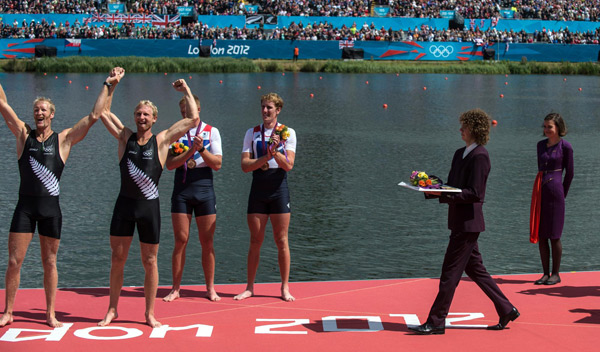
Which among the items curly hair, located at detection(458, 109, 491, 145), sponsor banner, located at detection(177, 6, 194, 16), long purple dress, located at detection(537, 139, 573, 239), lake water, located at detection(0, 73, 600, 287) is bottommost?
lake water, located at detection(0, 73, 600, 287)

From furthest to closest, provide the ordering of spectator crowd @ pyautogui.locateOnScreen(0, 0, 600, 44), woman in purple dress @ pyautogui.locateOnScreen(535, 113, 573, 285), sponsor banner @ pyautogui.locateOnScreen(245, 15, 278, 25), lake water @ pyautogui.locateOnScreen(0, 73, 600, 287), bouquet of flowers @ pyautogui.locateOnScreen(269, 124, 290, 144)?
sponsor banner @ pyautogui.locateOnScreen(245, 15, 278, 25) → spectator crowd @ pyautogui.locateOnScreen(0, 0, 600, 44) → lake water @ pyautogui.locateOnScreen(0, 73, 600, 287) → woman in purple dress @ pyautogui.locateOnScreen(535, 113, 573, 285) → bouquet of flowers @ pyautogui.locateOnScreen(269, 124, 290, 144)

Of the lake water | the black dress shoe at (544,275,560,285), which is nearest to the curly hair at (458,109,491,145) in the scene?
the black dress shoe at (544,275,560,285)

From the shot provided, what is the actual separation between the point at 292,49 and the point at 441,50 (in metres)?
11.0

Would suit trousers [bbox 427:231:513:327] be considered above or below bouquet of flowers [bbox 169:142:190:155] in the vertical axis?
below

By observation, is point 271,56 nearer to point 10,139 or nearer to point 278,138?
point 10,139

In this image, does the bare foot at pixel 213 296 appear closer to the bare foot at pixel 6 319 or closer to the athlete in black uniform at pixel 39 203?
the athlete in black uniform at pixel 39 203

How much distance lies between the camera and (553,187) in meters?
9.27

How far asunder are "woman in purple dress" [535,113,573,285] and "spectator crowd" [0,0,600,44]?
48457 mm

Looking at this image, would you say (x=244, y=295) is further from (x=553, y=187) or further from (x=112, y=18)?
(x=112, y=18)

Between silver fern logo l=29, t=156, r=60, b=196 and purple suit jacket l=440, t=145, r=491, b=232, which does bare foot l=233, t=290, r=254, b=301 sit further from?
purple suit jacket l=440, t=145, r=491, b=232

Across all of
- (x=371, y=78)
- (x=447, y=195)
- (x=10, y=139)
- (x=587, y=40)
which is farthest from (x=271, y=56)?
(x=447, y=195)

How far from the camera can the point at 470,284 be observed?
9312 mm

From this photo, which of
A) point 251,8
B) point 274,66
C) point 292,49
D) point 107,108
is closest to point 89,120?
point 107,108

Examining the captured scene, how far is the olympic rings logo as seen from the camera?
60.2m
